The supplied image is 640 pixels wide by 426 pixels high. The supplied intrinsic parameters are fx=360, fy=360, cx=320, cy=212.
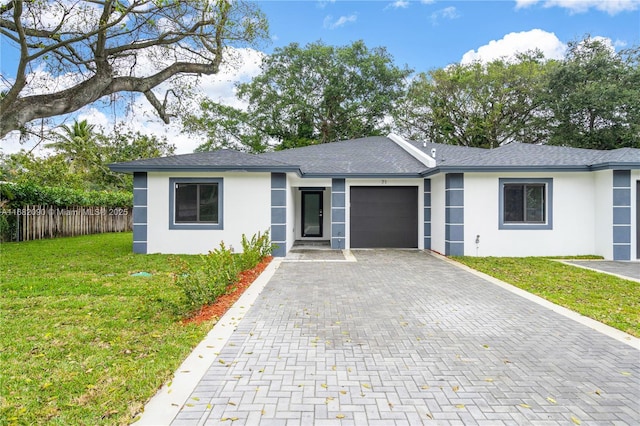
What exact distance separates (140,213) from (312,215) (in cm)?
709

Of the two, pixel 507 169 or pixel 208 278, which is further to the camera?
pixel 507 169

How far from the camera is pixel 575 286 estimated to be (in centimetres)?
704

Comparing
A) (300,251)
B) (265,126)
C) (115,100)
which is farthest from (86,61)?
(265,126)

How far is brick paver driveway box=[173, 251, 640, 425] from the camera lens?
2.77 m

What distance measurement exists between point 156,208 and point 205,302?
6898mm

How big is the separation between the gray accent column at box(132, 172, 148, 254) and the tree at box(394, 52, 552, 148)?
21.0 m

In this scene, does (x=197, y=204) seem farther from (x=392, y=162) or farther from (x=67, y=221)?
(x=67, y=221)

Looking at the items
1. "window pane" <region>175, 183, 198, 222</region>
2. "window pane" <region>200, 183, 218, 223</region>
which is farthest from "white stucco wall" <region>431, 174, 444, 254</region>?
"window pane" <region>175, 183, 198, 222</region>

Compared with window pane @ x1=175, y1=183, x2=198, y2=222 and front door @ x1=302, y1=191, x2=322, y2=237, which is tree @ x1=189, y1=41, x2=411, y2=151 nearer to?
front door @ x1=302, y1=191, x2=322, y2=237

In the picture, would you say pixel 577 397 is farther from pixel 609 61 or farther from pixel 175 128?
pixel 609 61

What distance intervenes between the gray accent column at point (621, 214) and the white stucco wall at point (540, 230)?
2.29 ft

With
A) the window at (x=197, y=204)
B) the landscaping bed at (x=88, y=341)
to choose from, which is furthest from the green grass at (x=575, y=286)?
the window at (x=197, y=204)

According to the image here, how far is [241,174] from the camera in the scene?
11266 millimetres

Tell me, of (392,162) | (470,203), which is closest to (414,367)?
(470,203)
